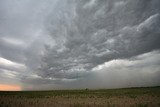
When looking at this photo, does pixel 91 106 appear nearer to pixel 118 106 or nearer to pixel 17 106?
pixel 118 106

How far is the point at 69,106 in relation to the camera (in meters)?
Result: 20.0

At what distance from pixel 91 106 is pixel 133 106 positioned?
17.0ft

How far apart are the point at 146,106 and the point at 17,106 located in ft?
51.1

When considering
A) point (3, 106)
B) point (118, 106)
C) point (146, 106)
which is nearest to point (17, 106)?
point (3, 106)

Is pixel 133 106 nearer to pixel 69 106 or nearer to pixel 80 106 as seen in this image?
pixel 80 106

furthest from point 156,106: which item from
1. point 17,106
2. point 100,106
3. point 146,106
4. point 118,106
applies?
point 17,106

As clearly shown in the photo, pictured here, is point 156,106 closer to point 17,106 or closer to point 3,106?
point 17,106

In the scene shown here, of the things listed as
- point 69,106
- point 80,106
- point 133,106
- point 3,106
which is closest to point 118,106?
point 133,106

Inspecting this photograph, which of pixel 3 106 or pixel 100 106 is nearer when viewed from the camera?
pixel 3 106

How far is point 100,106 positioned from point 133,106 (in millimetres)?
4057

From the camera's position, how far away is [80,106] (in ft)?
66.3

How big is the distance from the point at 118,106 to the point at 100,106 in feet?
7.35

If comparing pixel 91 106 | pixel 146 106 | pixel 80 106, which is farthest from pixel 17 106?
pixel 146 106

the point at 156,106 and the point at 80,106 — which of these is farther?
the point at 80,106
